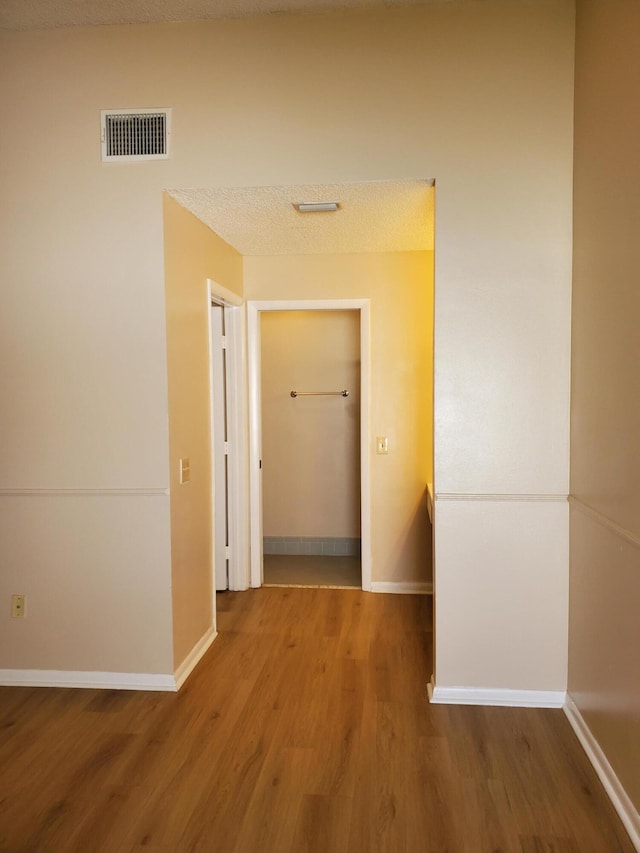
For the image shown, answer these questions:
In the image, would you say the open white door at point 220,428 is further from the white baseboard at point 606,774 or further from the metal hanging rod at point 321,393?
the white baseboard at point 606,774

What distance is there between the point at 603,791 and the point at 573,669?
610 mm

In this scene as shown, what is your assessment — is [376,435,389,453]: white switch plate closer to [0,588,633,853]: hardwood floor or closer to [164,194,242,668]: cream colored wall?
[164,194,242,668]: cream colored wall

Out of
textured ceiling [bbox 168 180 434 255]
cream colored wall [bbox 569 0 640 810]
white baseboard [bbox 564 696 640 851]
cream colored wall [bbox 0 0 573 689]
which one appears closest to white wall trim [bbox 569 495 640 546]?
cream colored wall [bbox 569 0 640 810]

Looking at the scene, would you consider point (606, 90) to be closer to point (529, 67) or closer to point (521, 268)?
point (529, 67)

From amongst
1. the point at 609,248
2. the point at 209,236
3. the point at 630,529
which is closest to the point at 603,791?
the point at 630,529

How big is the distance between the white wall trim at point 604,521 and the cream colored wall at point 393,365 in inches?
70.3

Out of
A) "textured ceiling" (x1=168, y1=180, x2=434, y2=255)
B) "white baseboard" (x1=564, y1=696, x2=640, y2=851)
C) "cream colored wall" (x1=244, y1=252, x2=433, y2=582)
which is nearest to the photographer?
"white baseboard" (x1=564, y1=696, x2=640, y2=851)

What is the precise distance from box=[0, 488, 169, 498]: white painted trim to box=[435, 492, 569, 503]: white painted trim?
4.21 ft

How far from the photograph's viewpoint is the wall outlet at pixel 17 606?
3240mm

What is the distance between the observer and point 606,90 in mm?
2416

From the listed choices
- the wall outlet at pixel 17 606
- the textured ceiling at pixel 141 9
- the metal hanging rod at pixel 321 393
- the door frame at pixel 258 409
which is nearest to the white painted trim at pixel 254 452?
the door frame at pixel 258 409

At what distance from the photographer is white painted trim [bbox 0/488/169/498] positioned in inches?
124

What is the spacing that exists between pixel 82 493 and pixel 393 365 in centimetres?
227

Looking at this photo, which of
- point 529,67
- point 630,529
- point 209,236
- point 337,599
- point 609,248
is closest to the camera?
point 630,529
